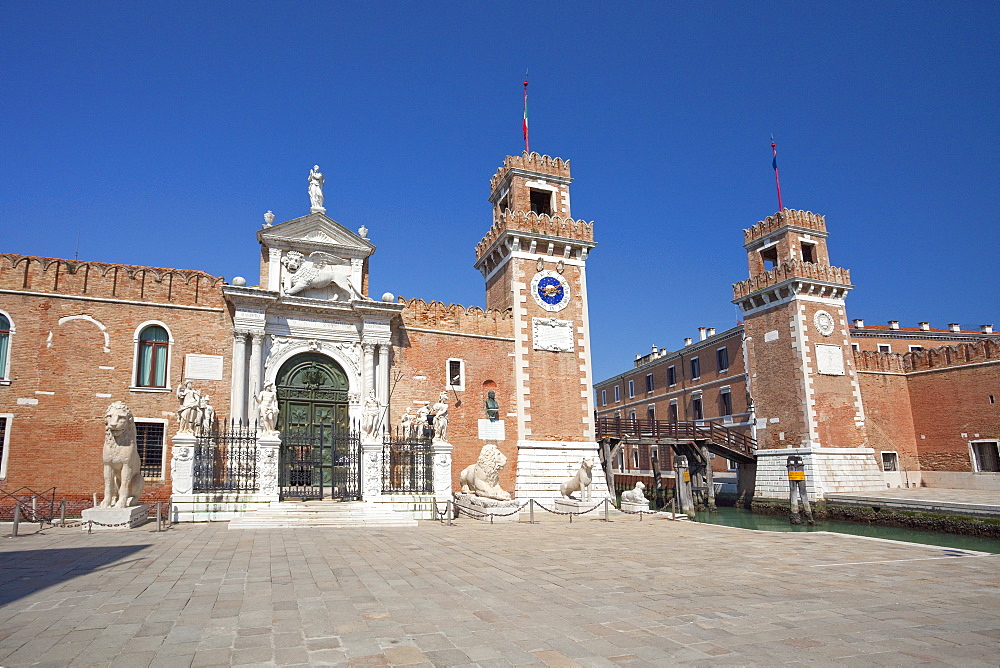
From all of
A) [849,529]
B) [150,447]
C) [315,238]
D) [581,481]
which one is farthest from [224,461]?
[849,529]

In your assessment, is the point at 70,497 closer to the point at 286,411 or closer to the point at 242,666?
the point at 286,411

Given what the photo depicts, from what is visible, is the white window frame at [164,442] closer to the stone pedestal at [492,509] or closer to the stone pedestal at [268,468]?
the stone pedestal at [268,468]

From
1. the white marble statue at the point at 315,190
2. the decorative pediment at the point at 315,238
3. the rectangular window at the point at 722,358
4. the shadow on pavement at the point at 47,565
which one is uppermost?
the white marble statue at the point at 315,190

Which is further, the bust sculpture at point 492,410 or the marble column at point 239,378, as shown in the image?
the bust sculpture at point 492,410

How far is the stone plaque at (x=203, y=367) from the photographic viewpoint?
1942 cm

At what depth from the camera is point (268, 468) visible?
16531mm

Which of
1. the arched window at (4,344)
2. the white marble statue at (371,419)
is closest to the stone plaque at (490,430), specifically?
the white marble statue at (371,419)

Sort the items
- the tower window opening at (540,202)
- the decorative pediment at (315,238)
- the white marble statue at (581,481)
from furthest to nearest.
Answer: the tower window opening at (540,202) → the decorative pediment at (315,238) → the white marble statue at (581,481)

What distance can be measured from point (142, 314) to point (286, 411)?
5.03 m

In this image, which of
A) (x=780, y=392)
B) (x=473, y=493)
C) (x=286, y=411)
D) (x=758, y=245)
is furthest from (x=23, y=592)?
(x=758, y=245)

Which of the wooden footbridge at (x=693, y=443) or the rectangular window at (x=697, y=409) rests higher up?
the rectangular window at (x=697, y=409)

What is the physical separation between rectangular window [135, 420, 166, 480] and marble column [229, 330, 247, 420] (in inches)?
78.3

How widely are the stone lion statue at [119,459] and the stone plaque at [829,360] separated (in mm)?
28136

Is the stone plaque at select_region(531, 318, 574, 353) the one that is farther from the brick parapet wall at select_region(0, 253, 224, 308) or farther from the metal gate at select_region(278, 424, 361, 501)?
the brick parapet wall at select_region(0, 253, 224, 308)
